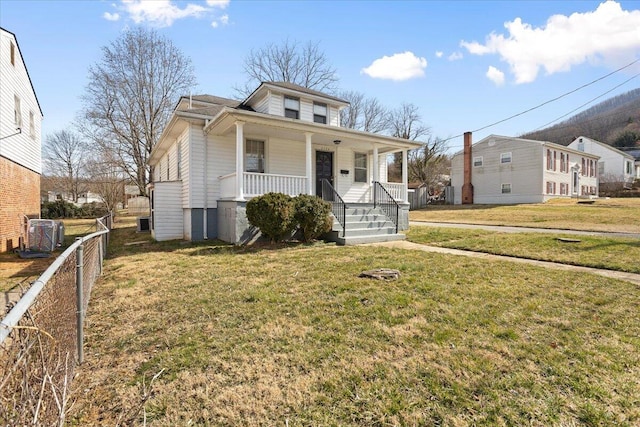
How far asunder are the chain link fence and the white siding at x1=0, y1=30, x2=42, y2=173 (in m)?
10.5

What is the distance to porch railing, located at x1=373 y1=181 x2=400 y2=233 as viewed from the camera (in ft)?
36.6

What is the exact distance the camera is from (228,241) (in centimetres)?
978

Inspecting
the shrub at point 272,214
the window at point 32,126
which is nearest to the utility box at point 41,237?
the shrub at point 272,214

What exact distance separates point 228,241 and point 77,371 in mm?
7054

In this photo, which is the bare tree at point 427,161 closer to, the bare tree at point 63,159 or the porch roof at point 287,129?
the porch roof at point 287,129

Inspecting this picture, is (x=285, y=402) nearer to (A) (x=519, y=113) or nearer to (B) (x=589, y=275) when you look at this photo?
(B) (x=589, y=275)

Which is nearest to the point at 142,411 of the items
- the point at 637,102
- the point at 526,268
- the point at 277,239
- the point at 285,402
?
the point at 285,402

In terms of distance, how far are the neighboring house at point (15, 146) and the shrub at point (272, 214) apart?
804 centimetres

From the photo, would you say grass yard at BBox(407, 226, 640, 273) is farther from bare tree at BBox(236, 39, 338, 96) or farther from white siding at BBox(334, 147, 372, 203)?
bare tree at BBox(236, 39, 338, 96)

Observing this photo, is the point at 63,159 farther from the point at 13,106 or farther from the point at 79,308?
the point at 79,308

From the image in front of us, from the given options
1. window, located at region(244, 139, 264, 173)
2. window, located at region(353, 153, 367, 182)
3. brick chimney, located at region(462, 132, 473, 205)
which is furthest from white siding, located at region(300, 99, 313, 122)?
brick chimney, located at region(462, 132, 473, 205)

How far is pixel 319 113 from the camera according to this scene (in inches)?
546

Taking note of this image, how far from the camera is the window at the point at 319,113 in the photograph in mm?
13750

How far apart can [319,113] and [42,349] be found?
13104 mm
